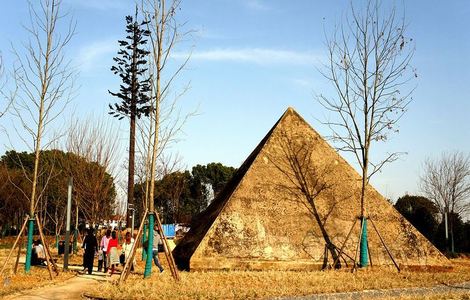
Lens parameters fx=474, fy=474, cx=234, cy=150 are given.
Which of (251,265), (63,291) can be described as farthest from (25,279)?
(251,265)

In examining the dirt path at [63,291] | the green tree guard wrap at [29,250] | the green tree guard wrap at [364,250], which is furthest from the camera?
the green tree guard wrap at [364,250]

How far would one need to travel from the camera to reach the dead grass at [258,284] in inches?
369

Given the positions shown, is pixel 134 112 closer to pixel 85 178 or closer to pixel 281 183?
pixel 85 178

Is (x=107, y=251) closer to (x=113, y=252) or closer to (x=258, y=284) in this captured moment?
(x=113, y=252)

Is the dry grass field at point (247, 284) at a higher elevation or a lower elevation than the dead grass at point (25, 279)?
higher

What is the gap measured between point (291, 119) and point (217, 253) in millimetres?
6115

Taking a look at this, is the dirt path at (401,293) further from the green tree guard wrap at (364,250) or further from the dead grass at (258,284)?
the green tree guard wrap at (364,250)

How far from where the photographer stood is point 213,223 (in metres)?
13.8

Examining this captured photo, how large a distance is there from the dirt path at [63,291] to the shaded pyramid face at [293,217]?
2.79 m

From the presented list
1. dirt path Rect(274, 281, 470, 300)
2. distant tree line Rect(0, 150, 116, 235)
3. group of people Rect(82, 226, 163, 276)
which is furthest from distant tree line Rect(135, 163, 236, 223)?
dirt path Rect(274, 281, 470, 300)

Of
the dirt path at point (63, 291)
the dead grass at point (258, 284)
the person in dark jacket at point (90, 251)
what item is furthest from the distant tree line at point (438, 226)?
the dirt path at point (63, 291)

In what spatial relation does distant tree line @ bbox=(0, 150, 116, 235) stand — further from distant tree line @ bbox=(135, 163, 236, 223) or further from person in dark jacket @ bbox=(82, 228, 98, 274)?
distant tree line @ bbox=(135, 163, 236, 223)

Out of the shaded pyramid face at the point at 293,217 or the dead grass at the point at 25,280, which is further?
the shaded pyramid face at the point at 293,217

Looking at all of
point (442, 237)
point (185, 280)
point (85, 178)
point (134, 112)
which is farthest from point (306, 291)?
point (442, 237)
